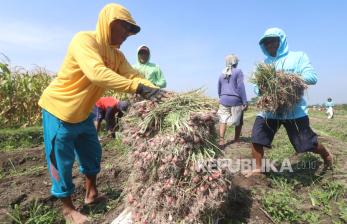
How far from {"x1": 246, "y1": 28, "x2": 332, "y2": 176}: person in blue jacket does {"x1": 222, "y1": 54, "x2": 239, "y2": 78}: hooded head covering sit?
93.3 inches

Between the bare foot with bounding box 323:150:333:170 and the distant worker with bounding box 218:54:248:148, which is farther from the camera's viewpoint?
the distant worker with bounding box 218:54:248:148

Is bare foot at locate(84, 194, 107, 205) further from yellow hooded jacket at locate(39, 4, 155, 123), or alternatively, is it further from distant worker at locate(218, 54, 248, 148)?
distant worker at locate(218, 54, 248, 148)

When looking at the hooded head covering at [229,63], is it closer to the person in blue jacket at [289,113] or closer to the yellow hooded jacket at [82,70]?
the person in blue jacket at [289,113]

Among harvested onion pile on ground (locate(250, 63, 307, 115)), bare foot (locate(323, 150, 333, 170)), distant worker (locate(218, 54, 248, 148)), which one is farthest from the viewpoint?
distant worker (locate(218, 54, 248, 148))

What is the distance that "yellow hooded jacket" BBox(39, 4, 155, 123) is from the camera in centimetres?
312

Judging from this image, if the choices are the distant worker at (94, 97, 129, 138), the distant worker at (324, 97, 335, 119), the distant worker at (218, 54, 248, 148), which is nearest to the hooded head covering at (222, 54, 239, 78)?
the distant worker at (218, 54, 248, 148)

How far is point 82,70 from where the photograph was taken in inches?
121

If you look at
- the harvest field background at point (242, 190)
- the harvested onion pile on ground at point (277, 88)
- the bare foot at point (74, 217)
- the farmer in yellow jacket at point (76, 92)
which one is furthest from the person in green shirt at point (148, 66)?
the bare foot at point (74, 217)

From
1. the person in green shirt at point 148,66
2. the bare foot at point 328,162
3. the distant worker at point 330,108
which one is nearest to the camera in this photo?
the bare foot at point 328,162

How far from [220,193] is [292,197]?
136cm

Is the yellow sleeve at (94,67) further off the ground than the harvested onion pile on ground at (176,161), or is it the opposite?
the yellow sleeve at (94,67)

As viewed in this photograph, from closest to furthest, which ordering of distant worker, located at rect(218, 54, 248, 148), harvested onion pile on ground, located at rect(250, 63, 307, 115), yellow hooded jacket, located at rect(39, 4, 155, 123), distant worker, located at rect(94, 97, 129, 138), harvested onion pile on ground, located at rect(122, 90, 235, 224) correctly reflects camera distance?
harvested onion pile on ground, located at rect(122, 90, 235, 224) → yellow hooded jacket, located at rect(39, 4, 155, 123) → harvested onion pile on ground, located at rect(250, 63, 307, 115) → distant worker, located at rect(218, 54, 248, 148) → distant worker, located at rect(94, 97, 129, 138)

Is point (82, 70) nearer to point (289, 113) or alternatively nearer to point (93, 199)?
point (93, 199)

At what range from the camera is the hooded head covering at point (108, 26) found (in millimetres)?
3133
